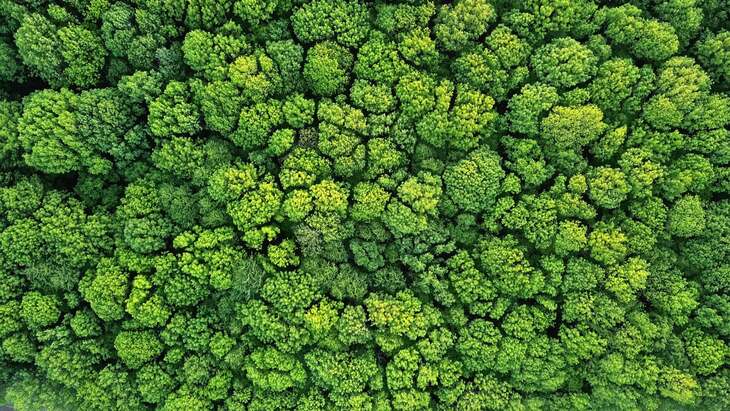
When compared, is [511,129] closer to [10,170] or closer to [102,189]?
[102,189]

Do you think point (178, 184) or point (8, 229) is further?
point (178, 184)

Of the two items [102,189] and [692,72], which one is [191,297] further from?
[692,72]

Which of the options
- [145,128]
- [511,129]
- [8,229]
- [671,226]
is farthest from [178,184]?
[671,226]

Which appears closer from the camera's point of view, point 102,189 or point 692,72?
point 692,72

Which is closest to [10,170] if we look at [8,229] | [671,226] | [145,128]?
[8,229]

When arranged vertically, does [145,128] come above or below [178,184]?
above

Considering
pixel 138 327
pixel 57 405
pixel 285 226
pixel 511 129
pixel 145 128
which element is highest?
pixel 511 129
